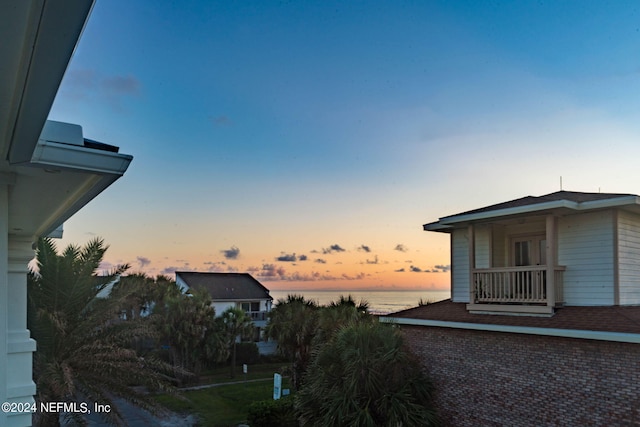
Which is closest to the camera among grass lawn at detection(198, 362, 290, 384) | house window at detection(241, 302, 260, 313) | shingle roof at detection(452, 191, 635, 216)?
shingle roof at detection(452, 191, 635, 216)

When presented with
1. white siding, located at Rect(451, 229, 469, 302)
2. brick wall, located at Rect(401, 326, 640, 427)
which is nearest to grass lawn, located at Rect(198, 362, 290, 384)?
white siding, located at Rect(451, 229, 469, 302)

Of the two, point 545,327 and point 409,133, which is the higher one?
point 409,133

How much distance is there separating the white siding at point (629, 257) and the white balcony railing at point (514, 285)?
1.26 m

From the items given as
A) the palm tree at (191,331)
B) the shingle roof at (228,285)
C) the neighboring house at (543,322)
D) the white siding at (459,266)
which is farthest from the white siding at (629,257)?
the shingle roof at (228,285)

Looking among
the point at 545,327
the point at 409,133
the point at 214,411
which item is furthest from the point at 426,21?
the point at 214,411

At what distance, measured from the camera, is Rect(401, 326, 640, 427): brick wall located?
902 centimetres

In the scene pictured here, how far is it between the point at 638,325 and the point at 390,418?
5.45 metres

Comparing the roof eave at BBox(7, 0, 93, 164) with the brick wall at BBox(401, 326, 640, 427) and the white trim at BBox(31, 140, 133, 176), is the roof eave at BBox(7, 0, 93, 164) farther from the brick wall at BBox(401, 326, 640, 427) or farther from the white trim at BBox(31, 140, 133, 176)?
the brick wall at BBox(401, 326, 640, 427)

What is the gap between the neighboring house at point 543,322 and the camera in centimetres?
931

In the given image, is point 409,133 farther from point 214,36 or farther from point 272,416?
Answer: point 272,416

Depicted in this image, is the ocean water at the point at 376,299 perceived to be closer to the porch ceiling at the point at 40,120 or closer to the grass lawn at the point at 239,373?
the grass lawn at the point at 239,373

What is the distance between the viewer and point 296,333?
62.8 ft

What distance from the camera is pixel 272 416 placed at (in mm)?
15648

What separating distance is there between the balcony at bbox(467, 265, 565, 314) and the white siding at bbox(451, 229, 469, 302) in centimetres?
135
